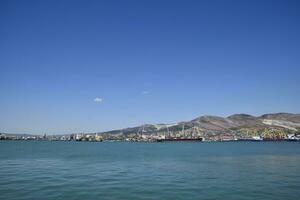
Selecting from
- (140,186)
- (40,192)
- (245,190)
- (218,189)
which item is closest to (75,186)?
(40,192)

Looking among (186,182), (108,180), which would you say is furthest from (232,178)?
(108,180)

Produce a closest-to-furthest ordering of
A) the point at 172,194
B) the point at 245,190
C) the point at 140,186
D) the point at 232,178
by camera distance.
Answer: the point at 172,194 < the point at 245,190 < the point at 140,186 < the point at 232,178

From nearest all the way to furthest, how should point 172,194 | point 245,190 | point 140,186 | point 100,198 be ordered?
point 100,198
point 172,194
point 245,190
point 140,186

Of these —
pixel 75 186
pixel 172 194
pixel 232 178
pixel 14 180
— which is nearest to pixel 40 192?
pixel 75 186

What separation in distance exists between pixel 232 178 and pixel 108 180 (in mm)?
20071

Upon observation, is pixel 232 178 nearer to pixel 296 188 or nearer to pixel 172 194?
pixel 296 188

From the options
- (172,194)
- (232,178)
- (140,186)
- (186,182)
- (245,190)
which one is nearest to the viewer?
(172,194)

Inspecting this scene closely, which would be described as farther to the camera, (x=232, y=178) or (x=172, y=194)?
(x=232, y=178)

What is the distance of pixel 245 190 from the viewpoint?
139 ft

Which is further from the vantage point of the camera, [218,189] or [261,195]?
[218,189]

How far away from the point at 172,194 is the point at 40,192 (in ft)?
53.4

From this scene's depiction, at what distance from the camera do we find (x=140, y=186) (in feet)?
149

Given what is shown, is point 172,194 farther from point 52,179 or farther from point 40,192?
point 52,179

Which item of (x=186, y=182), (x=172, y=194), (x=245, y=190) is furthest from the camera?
(x=186, y=182)
